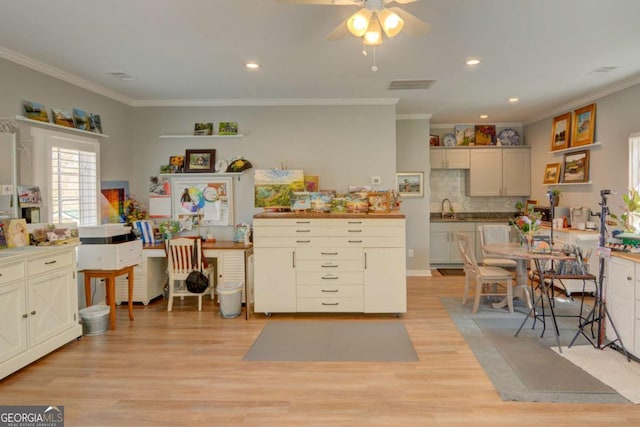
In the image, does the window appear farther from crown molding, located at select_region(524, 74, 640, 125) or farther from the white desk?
crown molding, located at select_region(524, 74, 640, 125)

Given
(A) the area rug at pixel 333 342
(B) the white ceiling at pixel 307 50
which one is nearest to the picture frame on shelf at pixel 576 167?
(B) the white ceiling at pixel 307 50

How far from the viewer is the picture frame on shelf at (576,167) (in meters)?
5.59

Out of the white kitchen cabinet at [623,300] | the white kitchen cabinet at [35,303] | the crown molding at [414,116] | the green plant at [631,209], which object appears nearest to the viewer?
the white kitchen cabinet at [35,303]

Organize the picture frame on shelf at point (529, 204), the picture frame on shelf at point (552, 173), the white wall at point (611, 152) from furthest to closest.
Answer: the picture frame on shelf at point (529, 204), the picture frame on shelf at point (552, 173), the white wall at point (611, 152)

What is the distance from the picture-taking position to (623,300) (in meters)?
3.26

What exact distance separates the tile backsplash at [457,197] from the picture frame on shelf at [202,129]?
4.29m

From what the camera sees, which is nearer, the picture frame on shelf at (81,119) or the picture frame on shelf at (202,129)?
the picture frame on shelf at (81,119)

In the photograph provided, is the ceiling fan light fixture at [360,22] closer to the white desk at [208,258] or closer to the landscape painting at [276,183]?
the white desk at [208,258]

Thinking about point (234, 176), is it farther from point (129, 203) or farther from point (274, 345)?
point (274, 345)

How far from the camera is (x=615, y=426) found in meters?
2.35

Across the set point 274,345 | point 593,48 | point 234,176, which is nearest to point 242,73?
point 234,176

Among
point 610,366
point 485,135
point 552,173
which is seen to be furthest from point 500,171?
point 610,366

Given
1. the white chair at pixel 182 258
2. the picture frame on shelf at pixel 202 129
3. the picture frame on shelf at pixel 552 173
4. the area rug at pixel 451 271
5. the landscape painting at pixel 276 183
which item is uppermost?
the picture frame on shelf at pixel 202 129

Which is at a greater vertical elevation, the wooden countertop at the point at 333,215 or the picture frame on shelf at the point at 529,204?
the picture frame on shelf at the point at 529,204
